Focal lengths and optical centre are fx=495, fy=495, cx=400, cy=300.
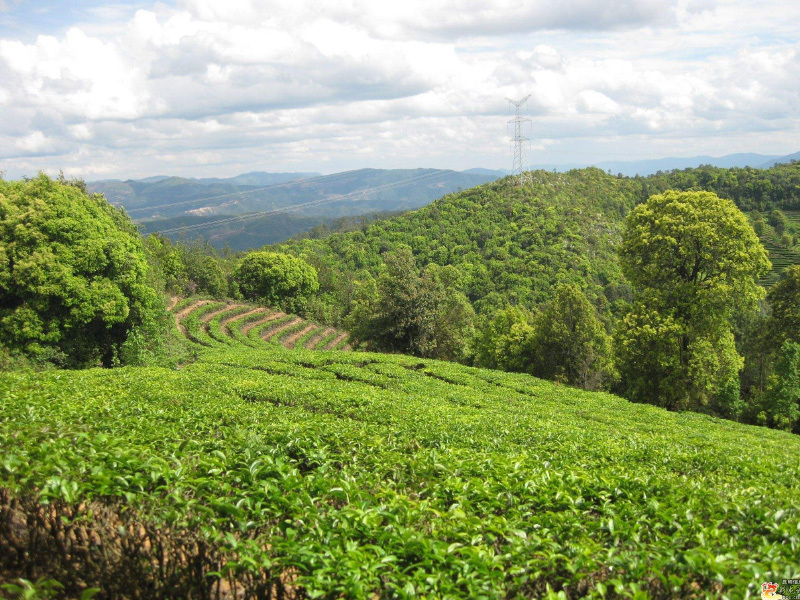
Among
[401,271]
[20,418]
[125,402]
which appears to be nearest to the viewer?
[20,418]

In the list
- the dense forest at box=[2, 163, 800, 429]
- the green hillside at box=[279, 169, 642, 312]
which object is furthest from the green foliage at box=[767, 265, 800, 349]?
the green hillside at box=[279, 169, 642, 312]

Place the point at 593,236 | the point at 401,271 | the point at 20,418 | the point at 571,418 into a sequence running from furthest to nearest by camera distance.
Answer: the point at 593,236 < the point at 401,271 < the point at 571,418 < the point at 20,418

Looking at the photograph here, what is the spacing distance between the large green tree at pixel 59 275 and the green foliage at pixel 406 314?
15407mm

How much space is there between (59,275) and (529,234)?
9428 centimetres

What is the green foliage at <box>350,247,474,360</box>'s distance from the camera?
35812 mm

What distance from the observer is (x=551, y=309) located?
127ft

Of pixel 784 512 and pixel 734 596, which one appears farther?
pixel 784 512

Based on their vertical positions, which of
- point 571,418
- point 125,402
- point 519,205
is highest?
point 519,205

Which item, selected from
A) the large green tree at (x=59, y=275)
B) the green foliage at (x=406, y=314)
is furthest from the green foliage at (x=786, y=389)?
the large green tree at (x=59, y=275)

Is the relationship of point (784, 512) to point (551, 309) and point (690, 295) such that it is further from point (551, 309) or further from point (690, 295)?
point (551, 309)

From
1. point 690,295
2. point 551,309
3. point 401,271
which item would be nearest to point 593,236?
point 551,309

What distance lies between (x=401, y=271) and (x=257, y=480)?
101ft

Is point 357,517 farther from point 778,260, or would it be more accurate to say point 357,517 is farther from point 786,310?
point 778,260

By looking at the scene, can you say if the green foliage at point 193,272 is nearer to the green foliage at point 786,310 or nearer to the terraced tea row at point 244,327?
the terraced tea row at point 244,327
